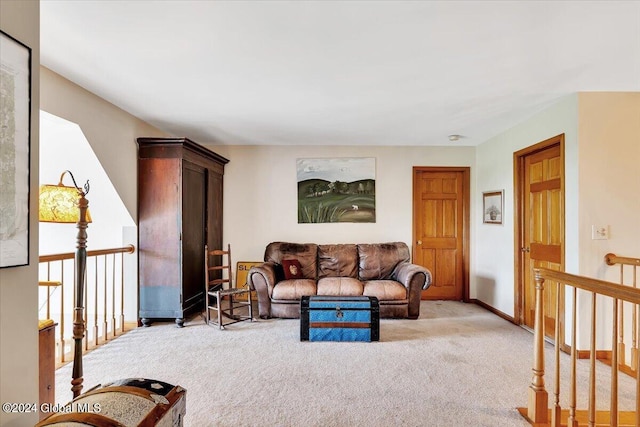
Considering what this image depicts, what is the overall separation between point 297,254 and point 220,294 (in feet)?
4.32

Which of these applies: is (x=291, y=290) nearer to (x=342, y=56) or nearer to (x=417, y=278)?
(x=417, y=278)

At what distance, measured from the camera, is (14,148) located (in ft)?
4.15

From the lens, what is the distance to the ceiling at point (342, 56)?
1.86 m

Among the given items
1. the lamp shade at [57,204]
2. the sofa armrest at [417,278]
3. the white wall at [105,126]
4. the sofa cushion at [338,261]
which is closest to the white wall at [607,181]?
the sofa armrest at [417,278]

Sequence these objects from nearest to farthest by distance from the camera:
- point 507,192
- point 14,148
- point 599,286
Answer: point 14,148 → point 599,286 → point 507,192

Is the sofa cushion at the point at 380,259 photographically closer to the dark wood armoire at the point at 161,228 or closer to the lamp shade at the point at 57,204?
the dark wood armoire at the point at 161,228

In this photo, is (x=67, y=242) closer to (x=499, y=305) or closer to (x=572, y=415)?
(x=572, y=415)

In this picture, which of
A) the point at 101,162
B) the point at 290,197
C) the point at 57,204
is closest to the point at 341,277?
the point at 290,197

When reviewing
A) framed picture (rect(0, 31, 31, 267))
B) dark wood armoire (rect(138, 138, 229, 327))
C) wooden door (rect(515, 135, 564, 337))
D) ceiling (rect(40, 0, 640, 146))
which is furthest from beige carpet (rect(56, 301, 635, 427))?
ceiling (rect(40, 0, 640, 146))

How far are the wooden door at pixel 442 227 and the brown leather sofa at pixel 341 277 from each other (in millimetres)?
599

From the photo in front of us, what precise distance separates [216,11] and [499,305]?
459 centimetres

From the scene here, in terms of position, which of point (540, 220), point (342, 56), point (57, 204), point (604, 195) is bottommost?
point (540, 220)

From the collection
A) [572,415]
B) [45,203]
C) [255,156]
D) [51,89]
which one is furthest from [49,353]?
[255,156]

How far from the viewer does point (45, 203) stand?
2219 millimetres
